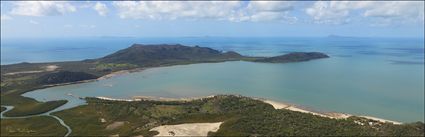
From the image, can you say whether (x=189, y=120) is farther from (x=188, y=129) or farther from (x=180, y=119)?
(x=188, y=129)

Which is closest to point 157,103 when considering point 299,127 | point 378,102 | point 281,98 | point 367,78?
point 281,98

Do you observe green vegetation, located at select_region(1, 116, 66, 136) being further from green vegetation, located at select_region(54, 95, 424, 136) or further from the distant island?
green vegetation, located at select_region(54, 95, 424, 136)

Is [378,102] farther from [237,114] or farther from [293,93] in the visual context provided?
[237,114]

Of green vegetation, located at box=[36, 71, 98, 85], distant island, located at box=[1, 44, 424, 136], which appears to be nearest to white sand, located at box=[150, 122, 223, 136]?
distant island, located at box=[1, 44, 424, 136]

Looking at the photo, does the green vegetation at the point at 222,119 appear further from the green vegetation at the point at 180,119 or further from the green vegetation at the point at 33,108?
the green vegetation at the point at 33,108

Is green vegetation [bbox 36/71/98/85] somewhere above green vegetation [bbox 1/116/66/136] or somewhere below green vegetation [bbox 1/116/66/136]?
above

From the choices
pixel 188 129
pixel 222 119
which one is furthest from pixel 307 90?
pixel 188 129
